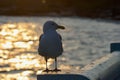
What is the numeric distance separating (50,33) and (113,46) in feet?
2.93

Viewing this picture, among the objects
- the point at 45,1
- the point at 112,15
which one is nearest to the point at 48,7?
the point at 45,1

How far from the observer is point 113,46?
7195 mm

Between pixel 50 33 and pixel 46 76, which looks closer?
pixel 46 76

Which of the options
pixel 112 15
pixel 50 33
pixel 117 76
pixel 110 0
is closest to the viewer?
pixel 117 76

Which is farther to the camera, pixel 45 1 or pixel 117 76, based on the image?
pixel 45 1

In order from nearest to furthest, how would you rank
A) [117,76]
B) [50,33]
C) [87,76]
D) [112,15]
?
[87,76] < [117,76] < [50,33] < [112,15]

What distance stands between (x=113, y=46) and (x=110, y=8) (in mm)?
83927

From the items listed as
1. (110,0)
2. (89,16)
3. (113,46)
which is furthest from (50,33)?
(110,0)

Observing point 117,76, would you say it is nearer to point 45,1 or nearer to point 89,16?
point 89,16

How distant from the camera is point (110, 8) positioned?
90.6 metres

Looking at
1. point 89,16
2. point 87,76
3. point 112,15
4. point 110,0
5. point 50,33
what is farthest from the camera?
point 110,0

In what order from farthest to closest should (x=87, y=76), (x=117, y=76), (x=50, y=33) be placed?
1. (x=50, y=33)
2. (x=117, y=76)
3. (x=87, y=76)

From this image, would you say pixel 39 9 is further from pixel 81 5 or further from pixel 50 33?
pixel 50 33

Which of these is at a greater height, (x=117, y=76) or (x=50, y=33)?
(x=50, y=33)
